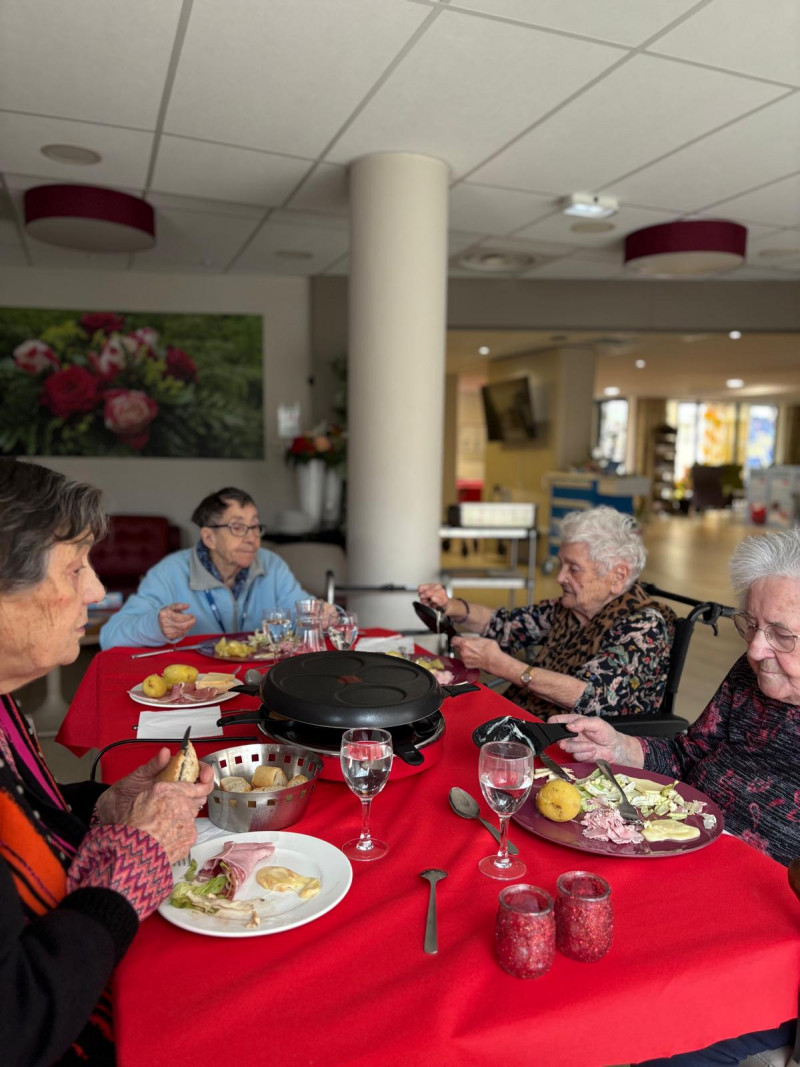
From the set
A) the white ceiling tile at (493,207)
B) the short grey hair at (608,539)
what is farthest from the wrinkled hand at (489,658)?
the white ceiling tile at (493,207)

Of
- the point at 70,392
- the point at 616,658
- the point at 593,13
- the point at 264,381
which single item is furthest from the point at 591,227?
the point at 70,392

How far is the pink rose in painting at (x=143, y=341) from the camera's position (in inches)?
247

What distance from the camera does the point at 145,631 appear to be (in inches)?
95.7

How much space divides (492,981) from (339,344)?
6.00 meters

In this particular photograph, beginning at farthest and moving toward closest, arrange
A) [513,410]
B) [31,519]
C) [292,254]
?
[513,410] < [292,254] < [31,519]

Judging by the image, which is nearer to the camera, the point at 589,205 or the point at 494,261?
the point at 589,205

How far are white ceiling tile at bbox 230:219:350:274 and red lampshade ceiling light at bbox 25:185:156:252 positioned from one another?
83 centimetres

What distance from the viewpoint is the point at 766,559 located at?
1553 millimetres

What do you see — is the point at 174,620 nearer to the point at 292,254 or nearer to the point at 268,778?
the point at 268,778

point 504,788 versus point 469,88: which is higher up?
point 469,88

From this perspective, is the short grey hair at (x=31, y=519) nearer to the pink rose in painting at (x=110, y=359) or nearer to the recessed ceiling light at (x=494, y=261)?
the recessed ceiling light at (x=494, y=261)

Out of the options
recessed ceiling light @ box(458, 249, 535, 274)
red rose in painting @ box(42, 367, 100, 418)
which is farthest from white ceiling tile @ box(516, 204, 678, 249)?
red rose in painting @ box(42, 367, 100, 418)

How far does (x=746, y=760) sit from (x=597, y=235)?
14.6ft

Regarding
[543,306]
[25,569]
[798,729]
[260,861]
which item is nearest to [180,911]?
[260,861]
